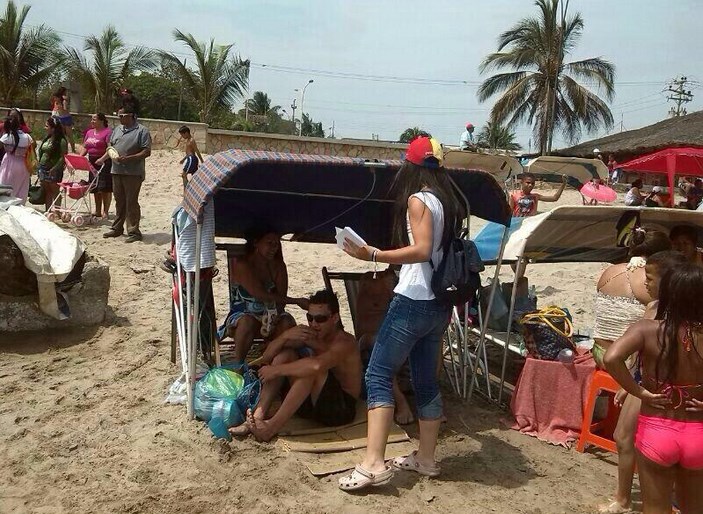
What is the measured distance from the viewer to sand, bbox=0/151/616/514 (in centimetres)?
358

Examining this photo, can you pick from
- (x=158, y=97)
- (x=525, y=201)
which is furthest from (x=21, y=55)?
(x=525, y=201)

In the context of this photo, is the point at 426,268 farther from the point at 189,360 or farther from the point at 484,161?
the point at 484,161

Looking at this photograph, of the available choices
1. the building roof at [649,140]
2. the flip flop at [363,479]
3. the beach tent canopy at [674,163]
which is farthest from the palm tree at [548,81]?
the flip flop at [363,479]

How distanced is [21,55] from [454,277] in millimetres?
24871

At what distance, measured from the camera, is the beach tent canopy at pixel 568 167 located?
41.4 ft

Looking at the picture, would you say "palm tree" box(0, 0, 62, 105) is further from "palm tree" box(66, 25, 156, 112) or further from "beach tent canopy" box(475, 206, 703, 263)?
"beach tent canopy" box(475, 206, 703, 263)

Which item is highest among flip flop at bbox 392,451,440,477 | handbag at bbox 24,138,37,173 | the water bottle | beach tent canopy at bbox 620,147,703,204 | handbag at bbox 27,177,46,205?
beach tent canopy at bbox 620,147,703,204

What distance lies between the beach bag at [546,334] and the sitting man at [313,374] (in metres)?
1.36

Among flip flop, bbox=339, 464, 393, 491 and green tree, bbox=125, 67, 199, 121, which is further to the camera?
green tree, bbox=125, 67, 199, 121

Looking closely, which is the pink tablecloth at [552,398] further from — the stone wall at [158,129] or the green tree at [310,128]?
the green tree at [310,128]

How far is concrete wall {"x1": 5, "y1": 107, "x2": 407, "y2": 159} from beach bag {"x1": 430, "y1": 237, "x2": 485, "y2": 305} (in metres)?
13.2

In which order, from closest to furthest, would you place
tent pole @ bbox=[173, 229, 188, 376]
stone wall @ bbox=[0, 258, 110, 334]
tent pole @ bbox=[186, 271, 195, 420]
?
tent pole @ bbox=[186, 271, 195, 420] → tent pole @ bbox=[173, 229, 188, 376] → stone wall @ bbox=[0, 258, 110, 334]

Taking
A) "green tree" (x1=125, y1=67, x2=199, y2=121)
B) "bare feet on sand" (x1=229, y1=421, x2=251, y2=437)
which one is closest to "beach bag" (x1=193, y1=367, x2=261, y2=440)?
"bare feet on sand" (x1=229, y1=421, x2=251, y2=437)

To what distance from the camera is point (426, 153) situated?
11.9 feet
